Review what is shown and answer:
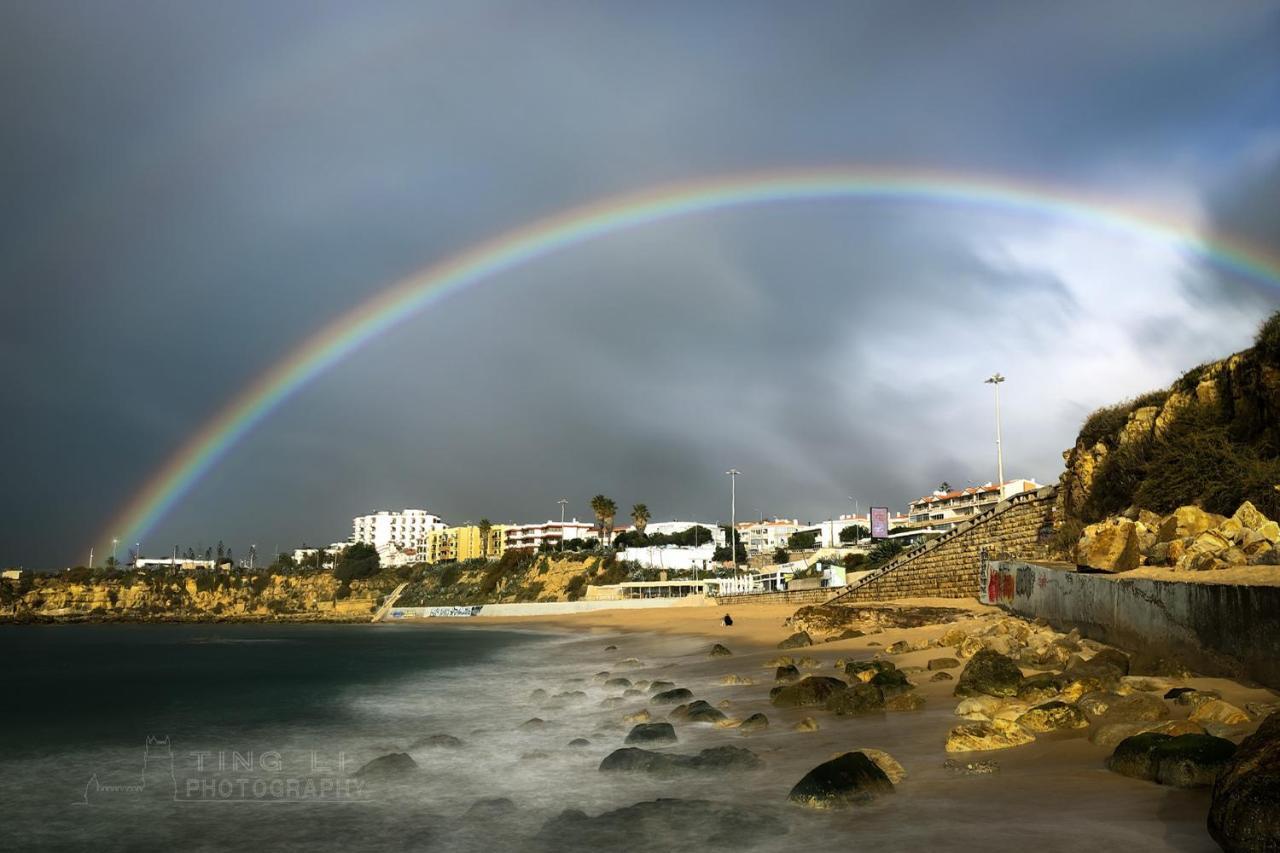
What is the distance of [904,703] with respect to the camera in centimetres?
1298

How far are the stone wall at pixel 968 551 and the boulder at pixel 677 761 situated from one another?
28067 millimetres

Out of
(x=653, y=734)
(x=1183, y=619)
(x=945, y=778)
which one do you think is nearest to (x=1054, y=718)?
(x=945, y=778)

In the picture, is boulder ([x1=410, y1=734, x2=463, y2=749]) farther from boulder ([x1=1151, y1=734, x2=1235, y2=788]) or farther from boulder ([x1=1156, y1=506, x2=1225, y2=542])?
boulder ([x1=1156, y1=506, x2=1225, y2=542])

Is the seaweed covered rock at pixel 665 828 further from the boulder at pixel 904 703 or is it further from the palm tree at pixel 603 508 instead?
the palm tree at pixel 603 508

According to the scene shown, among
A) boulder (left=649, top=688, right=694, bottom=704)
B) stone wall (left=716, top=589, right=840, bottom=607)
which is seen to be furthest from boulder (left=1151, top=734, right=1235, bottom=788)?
stone wall (left=716, top=589, right=840, bottom=607)

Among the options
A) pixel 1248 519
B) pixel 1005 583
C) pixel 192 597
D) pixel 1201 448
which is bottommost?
pixel 192 597

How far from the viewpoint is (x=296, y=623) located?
12344 centimetres

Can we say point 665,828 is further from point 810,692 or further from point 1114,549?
point 1114,549

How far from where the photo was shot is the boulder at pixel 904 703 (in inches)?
507

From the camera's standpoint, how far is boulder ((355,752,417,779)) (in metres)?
12.6

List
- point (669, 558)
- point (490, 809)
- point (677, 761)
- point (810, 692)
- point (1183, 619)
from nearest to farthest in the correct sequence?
point (490, 809), point (677, 761), point (1183, 619), point (810, 692), point (669, 558)

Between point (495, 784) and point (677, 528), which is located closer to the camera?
point (495, 784)

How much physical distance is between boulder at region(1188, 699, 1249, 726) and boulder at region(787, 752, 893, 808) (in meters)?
3.41

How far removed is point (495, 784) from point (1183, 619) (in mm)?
10256
